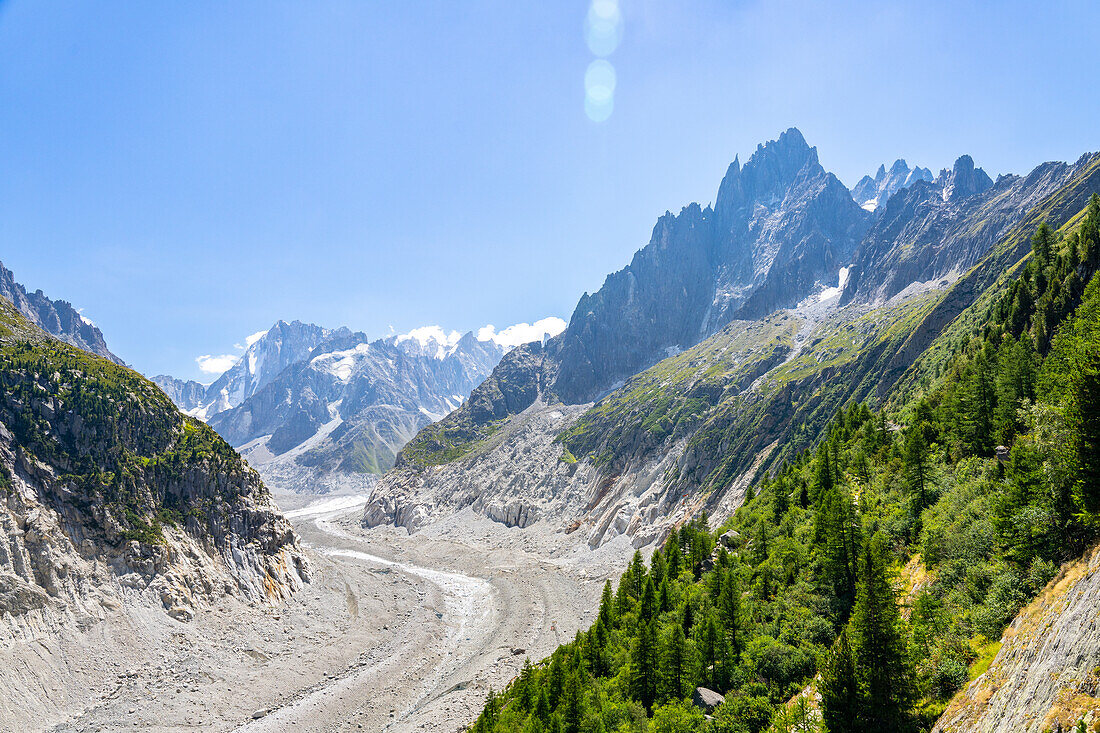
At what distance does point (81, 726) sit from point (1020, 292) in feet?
417

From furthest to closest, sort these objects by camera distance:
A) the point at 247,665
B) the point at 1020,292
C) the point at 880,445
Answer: the point at 247,665
the point at 1020,292
the point at 880,445

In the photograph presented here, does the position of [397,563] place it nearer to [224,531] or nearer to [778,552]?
[224,531]

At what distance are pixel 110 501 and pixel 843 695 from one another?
102789 millimetres

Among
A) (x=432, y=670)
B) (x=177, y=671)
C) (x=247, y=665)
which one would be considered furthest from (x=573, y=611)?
(x=177, y=671)

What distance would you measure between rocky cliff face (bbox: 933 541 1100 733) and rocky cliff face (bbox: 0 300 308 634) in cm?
9362

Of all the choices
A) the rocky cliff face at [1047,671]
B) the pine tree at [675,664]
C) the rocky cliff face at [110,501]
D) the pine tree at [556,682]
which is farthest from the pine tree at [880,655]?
the rocky cliff face at [110,501]

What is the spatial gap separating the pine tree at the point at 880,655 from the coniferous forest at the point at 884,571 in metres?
0.07

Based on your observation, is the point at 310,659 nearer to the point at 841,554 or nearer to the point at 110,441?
the point at 110,441

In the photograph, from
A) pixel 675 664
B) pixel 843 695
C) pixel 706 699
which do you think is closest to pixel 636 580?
pixel 675 664

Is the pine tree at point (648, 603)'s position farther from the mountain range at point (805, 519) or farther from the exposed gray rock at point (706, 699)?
the exposed gray rock at point (706, 699)

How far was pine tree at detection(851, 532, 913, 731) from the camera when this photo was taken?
22453mm

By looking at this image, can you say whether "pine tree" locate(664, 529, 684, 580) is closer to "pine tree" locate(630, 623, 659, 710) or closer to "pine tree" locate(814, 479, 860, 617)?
"pine tree" locate(630, 623, 659, 710)

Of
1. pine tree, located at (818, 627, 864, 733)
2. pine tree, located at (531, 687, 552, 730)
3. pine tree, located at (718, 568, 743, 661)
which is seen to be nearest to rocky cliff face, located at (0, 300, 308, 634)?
pine tree, located at (531, 687, 552, 730)

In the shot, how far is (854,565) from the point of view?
36.5 meters
